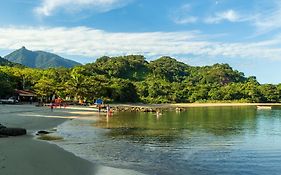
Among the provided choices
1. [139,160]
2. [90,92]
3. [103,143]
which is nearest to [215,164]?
[139,160]

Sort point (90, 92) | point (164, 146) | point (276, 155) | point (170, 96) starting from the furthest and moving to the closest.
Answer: point (170, 96) < point (90, 92) < point (164, 146) < point (276, 155)

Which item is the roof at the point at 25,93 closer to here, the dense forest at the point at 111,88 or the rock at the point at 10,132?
the dense forest at the point at 111,88

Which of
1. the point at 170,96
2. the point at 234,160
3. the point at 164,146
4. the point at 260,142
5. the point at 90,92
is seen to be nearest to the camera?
the point at 234,160

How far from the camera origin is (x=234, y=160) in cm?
1812

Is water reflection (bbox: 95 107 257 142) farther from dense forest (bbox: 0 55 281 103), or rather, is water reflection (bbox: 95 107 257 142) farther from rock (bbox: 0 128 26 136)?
dense forest (bbox: 0 55 281 103)

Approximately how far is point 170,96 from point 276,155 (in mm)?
120987

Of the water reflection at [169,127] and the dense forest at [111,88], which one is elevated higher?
the dense forest at [111,88]

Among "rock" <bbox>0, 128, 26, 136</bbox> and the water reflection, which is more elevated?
"rock" <bbox>0, 128, 26, 136</bbox>

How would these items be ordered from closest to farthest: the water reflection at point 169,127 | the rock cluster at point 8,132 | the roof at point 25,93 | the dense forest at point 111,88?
the rock cluster at point 8,132 < the water reflection at point 169,127 < the roof at point 25,93 < the dense forest at point 111,88

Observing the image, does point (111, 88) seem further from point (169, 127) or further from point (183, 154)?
point (183, 154)

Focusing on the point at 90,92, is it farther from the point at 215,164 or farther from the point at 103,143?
the point at 215,164

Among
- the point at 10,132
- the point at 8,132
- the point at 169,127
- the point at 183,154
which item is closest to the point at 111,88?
the point at 169,127

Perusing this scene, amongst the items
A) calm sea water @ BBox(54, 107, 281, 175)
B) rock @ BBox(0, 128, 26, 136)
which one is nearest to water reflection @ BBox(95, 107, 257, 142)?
calm sea water @ BBox(54, 107, 281, 175)

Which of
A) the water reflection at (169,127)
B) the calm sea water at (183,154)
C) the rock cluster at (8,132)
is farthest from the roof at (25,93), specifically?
the rock cluster at (8,132)
